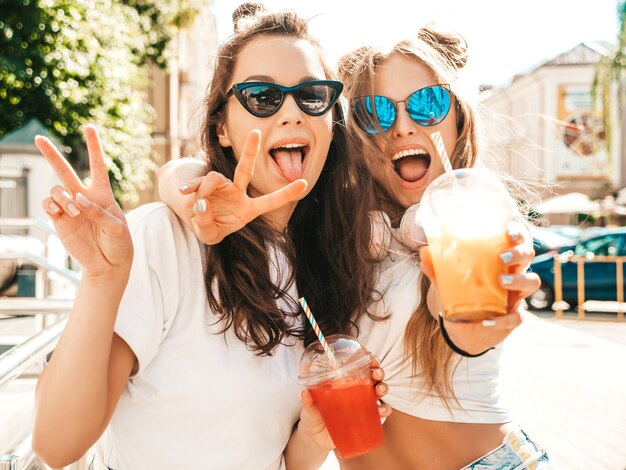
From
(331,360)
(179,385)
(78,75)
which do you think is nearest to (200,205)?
(179,385)

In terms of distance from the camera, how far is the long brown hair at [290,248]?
1921mm

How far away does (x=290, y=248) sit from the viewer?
7.42 ft

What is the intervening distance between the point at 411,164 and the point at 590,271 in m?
12.5

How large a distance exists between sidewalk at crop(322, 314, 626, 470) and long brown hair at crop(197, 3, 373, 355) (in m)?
2.52

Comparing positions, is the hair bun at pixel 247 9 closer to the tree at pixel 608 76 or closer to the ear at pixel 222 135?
the ear at pixel 222 135

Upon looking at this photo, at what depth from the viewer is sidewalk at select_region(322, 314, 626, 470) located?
564 cm

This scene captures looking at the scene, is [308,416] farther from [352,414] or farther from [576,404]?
[576,404]

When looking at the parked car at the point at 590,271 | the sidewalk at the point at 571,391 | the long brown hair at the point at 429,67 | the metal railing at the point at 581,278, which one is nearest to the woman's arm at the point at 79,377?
the long brown hair at the point at 429,67

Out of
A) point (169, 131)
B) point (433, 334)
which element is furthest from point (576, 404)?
point (169, 131)

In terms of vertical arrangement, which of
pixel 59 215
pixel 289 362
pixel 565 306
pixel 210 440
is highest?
pixel 59 215

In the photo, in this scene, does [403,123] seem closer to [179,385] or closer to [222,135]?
[222,135]

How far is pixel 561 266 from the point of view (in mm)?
14016

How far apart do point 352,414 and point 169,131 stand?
27.7m

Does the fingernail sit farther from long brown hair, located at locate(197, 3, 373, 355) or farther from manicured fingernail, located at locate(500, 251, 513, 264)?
manicured fingernail, located at locate(500, 251, 513, 264)
